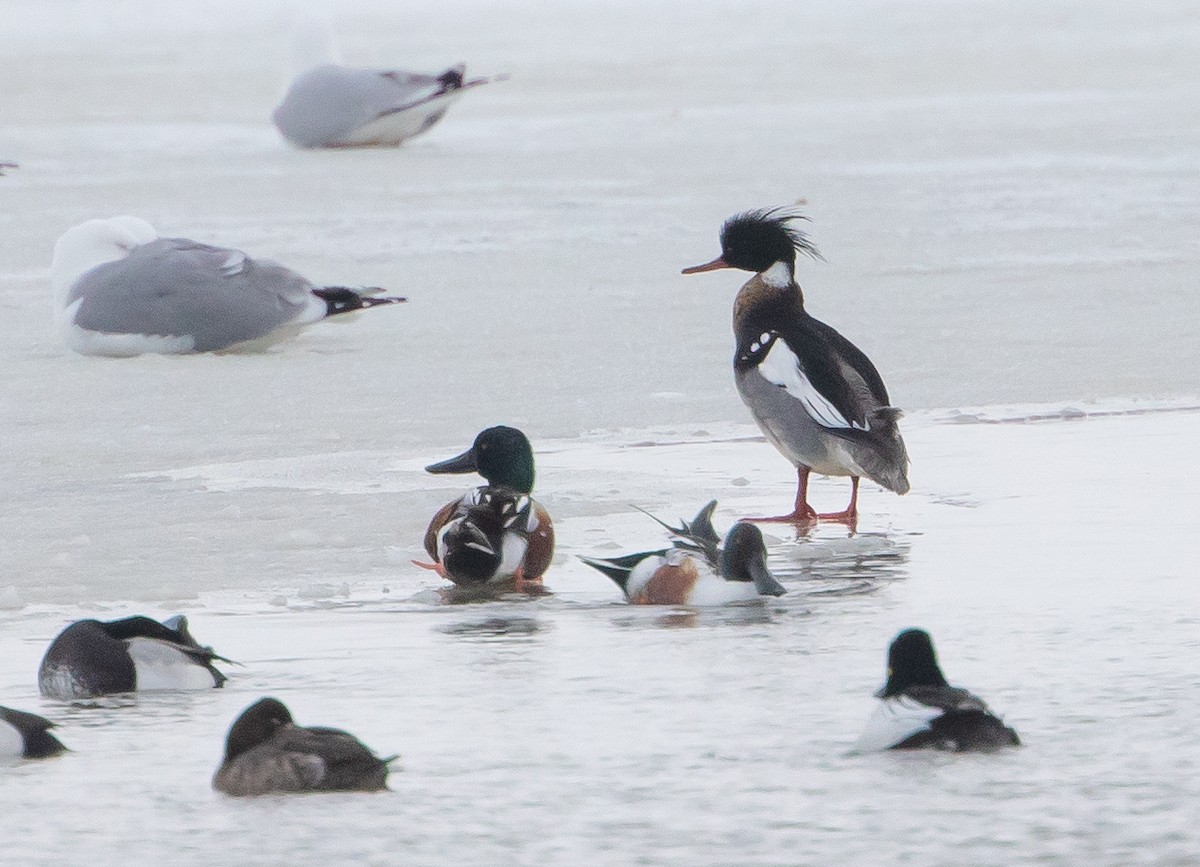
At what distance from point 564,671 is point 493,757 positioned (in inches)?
23.8

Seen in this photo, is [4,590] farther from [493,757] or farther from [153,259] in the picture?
[153,259]

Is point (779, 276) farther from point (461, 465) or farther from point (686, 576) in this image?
point (686, 576)

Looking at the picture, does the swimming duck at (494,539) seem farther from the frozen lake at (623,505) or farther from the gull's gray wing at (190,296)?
the gull's gray wing at (190,296)

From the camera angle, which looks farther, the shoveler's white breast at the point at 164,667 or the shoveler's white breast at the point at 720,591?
the shoveler's white breast at the point at 720,591

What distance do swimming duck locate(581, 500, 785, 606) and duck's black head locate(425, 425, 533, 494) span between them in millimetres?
532

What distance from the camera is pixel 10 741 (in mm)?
3883

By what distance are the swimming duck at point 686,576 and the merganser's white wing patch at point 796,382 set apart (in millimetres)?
995

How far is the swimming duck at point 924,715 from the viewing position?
12.6 feet

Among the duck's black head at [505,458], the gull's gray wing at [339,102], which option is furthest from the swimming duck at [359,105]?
the duck's black head at [505,458]

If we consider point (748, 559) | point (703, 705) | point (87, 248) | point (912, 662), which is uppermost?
point (87, 248)

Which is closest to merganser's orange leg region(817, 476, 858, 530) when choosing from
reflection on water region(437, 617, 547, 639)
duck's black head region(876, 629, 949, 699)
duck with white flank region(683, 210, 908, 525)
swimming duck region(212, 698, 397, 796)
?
duck with white flank region(683, 210, 908, 525)

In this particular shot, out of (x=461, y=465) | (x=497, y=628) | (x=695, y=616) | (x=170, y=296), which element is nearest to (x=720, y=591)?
(x=695, y=616)

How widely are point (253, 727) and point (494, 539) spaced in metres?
1.57

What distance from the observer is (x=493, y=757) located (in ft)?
12.8
